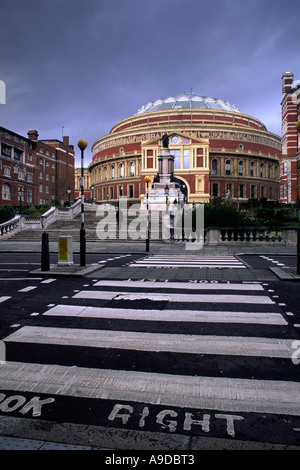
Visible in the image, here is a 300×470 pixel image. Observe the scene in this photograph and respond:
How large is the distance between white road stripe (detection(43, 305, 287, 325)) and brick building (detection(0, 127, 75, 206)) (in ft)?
Answer: 158

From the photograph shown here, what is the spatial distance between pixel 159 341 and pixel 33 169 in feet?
230

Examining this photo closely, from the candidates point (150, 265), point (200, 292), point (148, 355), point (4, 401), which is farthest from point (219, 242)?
point (4, 401)

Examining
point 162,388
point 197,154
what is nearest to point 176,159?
point 197,154

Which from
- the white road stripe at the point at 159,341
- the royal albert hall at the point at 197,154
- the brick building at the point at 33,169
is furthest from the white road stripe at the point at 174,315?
the royal albert hall at the point at 197,154

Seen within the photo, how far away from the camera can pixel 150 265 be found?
12211 millimetres

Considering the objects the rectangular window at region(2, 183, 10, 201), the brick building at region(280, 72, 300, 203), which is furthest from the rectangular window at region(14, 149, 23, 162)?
the brick building at region(280, 72, 300, 203)

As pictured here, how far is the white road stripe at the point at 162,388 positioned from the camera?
318 centimetres

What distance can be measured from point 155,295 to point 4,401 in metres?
4.40

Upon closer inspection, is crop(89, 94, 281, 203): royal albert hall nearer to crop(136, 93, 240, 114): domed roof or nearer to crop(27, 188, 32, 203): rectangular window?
crop(136, 93, 240, 114): domed roof

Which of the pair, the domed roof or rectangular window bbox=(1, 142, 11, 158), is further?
the domed roof

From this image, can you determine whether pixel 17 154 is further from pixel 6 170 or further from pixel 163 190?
pixel 163 190

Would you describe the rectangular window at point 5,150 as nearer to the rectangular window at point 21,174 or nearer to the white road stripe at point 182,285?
the rectangular window at point 21,174

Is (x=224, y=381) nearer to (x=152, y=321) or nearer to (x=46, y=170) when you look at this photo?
(x=152, y=321)

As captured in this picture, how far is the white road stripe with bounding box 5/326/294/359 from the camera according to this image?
14.4 ft
